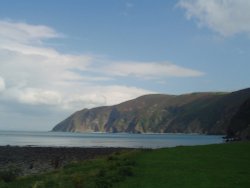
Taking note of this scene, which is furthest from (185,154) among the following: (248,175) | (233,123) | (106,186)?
(233,123)

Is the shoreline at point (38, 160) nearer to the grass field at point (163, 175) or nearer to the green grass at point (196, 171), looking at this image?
the grass field at point (163, 175)

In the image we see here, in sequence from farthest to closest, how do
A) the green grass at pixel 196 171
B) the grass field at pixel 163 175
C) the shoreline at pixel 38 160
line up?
the shoreline at pixel 38 160 < the green grass at pixel 196 171 < the grass field at pixel 163 175

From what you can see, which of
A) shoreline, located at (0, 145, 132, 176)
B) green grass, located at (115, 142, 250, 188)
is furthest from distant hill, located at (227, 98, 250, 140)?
green grass, located at (115, 142, 250, 188)

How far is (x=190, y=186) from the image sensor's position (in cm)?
2209

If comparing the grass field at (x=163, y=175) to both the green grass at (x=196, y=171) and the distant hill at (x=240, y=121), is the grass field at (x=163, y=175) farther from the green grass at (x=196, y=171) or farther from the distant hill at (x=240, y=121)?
the distant hill at (x=240, y=121)

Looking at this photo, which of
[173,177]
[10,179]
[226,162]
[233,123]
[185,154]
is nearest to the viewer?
[173,177]

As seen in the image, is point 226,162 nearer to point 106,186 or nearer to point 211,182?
point 211,182

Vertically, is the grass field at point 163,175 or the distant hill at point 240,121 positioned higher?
the distant hill at point 240,121

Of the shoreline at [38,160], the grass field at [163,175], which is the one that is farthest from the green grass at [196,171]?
the shoreline at [38,160]

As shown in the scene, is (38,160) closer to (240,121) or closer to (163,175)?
(163,175)

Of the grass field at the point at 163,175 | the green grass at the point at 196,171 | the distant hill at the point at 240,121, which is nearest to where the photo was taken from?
the grass field at the point at 163,175

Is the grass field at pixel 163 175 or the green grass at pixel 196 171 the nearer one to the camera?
the grass field at pixel 163 175

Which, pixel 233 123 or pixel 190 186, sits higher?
pixel 233 123

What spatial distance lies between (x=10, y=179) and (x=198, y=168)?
40.2 ft
